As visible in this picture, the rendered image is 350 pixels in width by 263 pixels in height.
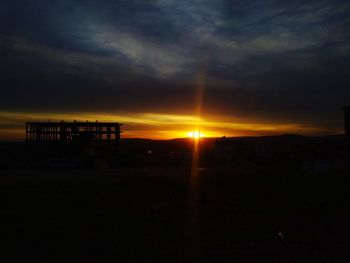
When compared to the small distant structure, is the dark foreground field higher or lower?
lower

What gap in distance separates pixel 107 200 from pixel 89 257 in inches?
295

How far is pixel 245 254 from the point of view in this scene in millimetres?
9711

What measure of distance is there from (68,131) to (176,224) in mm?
30148

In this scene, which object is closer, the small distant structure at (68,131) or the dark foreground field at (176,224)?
the dark foreground field at (176,224)

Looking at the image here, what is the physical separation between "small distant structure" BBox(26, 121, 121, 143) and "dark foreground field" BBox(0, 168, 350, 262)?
20.2 meters

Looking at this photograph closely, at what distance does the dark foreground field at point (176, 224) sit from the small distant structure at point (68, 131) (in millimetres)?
20229

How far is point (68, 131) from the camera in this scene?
41.2m

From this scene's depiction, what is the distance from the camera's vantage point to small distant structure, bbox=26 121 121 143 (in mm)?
41125

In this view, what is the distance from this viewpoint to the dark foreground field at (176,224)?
972cm

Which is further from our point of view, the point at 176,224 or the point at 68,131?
the point at 68,131

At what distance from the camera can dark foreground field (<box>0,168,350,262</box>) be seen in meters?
9.72

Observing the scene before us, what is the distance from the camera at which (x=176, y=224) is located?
1258 cm

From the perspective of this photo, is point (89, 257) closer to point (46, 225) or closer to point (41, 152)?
point (46, 225)

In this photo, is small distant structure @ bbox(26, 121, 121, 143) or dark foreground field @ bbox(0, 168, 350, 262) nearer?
dark foreground field @ bbox(0, 168, 350, 262)
